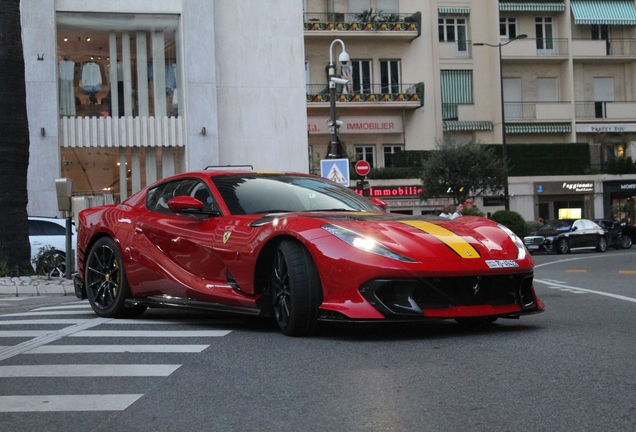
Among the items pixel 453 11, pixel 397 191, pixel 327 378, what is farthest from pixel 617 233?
pixel 327 378

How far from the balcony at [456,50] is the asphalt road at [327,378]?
131 ft

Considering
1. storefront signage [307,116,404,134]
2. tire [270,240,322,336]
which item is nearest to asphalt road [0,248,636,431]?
tire [270,240,322,336]

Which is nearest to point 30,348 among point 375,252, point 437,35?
point 375,252

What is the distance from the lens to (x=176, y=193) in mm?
7949

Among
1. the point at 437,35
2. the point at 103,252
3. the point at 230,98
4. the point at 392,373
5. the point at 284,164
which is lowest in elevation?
the point at 392,373

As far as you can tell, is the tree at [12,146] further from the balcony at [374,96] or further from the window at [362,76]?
the window at [362,76]

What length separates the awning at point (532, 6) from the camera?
1811 inches

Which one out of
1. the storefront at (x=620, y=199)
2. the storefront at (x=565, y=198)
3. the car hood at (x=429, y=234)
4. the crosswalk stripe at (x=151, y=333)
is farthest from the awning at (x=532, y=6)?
the crosswalk stripe at (x=151, y=333)

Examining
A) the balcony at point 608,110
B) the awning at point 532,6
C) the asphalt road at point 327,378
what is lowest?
the asphalt road at point 327,378

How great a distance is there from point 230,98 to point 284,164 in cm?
268

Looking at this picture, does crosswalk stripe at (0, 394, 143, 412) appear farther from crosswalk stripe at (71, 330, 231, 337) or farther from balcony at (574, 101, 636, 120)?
balcony at (574, 101, 636, 120)

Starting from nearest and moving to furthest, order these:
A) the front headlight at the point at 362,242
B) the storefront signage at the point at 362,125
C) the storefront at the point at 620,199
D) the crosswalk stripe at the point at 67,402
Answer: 1. the crosswalk stripe at the point at 67,402
2. the front headlight at the point at 362,242
3. the storefront signage at the point at 362,125
4. the storefront at the point at 620,199

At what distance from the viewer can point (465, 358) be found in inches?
203

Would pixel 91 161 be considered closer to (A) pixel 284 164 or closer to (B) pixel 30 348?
(A) pixel 284 164
